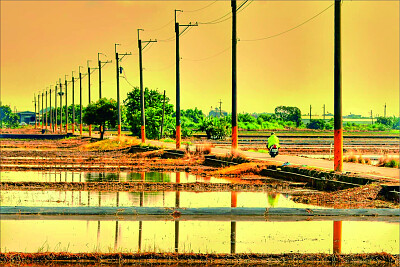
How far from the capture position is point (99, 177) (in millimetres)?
33750

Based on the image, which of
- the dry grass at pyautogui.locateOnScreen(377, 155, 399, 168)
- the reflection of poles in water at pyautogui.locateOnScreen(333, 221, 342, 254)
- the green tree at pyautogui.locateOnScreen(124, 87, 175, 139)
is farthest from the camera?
the green tree at pyautogui.locateOnScreen(124, 87, 175, 139)

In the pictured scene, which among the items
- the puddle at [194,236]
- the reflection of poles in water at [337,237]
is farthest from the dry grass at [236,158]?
the puddle at [194,236]

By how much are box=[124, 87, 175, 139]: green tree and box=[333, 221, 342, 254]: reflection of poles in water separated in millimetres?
72651

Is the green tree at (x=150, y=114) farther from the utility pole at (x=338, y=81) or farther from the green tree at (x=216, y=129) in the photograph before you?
the utility pole at (x=338, y=81)

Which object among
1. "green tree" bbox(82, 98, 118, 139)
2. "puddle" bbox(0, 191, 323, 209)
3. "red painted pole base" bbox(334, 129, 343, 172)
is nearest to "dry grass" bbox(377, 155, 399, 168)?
"red painted pole base" bbox(334, 129, 343, 172)

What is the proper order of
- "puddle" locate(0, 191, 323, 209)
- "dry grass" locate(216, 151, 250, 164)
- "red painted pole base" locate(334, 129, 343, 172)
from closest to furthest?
"puddle" locate(0, 191, 323, 209) < "red painted pole base" locate(334, 129, 343, 172) < "dry grass" locate(216, 151, 250, 164)

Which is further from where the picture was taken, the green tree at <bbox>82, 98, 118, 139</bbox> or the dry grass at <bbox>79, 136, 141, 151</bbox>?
the green tree at <bbox>82, 98, 118, 139</bbox>

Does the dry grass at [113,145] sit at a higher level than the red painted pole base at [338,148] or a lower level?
lower

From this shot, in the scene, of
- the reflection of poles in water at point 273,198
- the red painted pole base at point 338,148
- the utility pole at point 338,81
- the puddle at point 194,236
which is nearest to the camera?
the puddle at point 194,236

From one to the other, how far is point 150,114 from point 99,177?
5641 cm

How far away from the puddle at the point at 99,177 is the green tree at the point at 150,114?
2090 inches

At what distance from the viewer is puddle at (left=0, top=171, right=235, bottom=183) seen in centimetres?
3183

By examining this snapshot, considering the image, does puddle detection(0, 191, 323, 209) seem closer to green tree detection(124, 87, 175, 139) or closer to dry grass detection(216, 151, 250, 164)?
dry grass detection(216, 151, 250, 164)

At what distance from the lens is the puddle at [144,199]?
70.9 ft
